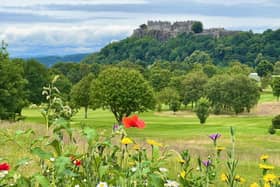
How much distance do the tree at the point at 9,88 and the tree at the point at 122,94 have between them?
9963mm

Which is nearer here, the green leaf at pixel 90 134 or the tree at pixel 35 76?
the green leaf at pixel 90 134

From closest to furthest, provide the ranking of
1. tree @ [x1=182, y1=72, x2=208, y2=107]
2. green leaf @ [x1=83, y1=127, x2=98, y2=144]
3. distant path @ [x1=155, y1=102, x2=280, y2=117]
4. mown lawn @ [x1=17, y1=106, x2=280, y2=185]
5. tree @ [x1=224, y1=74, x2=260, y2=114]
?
green leaf @ [x1=83, y1=127, x2=98, y2=144] → mown lawn @ [x1=17, y1=106, x2=280, y2=185] → distant path @ [x1=155, y1=102, x2=280, y2=117] → tree @ [x1=224, y1=74, x2=260, y2=114] → tree @ [x1=182, y1=72, x2=208, y2=107]

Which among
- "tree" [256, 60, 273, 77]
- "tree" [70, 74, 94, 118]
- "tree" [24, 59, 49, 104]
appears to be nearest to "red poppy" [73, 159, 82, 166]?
"tree" [70, 74, 94, 118]

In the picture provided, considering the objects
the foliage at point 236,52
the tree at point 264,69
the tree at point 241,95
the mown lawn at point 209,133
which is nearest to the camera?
the mown lawn at point 209,133

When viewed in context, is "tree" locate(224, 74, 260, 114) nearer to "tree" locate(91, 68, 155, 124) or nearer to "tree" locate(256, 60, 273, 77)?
"tree" locate(91, 68, 155, 124)

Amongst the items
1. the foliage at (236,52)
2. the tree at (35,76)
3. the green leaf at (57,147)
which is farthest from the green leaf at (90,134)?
the foliage at (236,52)

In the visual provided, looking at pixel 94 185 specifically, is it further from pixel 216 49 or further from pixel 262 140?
pixel 216 49

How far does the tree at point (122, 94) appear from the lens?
5306 cm

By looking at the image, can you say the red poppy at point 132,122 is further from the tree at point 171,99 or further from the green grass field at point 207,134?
the tree at point 171,99

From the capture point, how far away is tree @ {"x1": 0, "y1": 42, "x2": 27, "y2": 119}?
43.2m

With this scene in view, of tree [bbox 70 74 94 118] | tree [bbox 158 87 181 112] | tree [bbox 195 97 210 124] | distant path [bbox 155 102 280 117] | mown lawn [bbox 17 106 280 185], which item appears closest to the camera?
mown lawn [bbox 17 106 280 185]

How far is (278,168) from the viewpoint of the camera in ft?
49.5

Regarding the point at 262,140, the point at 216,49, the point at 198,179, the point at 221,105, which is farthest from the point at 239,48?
the point at 198,179

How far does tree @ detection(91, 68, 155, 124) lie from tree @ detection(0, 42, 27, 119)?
9963mm
